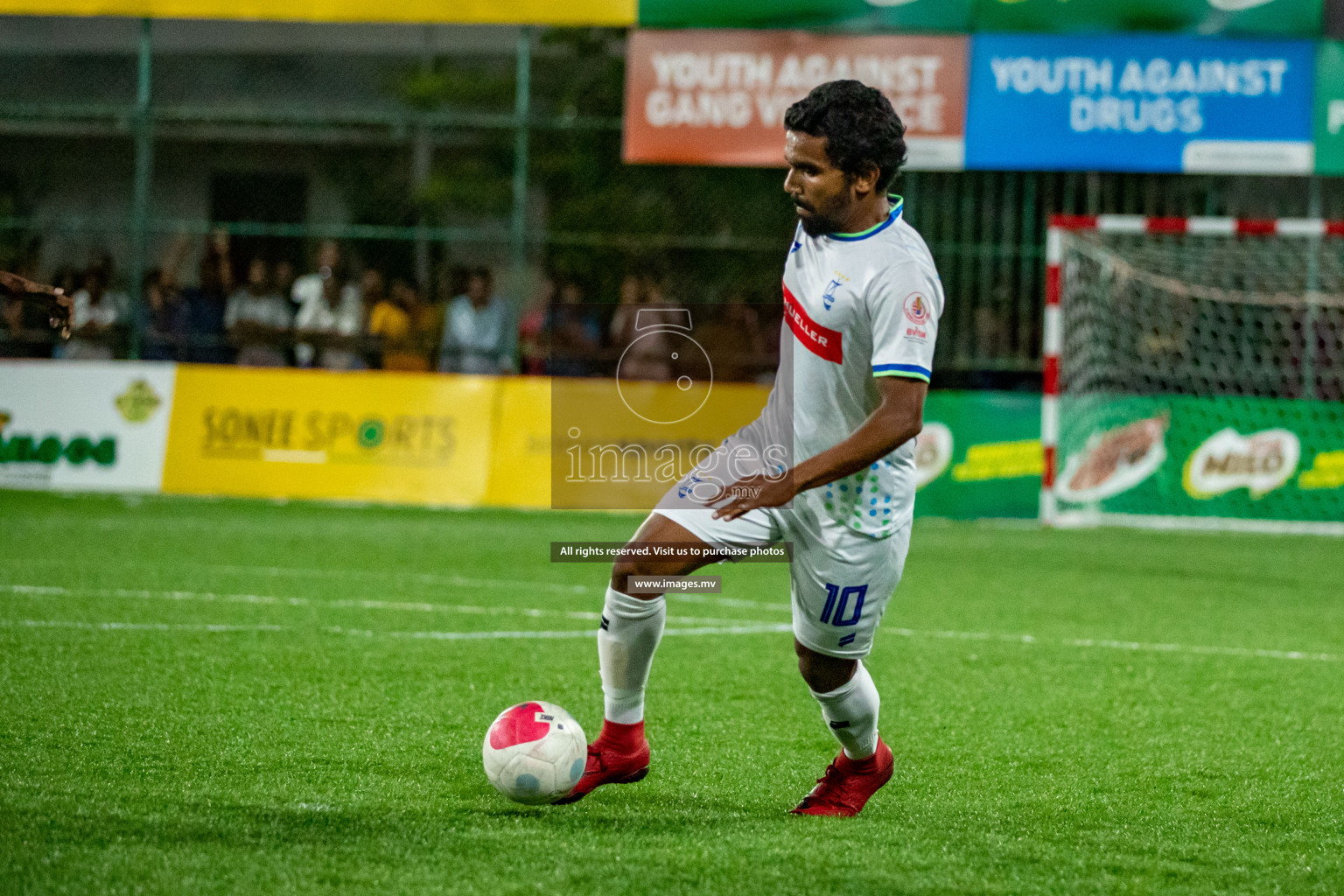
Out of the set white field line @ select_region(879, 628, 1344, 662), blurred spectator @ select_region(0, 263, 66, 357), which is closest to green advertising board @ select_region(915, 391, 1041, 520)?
white field line @ select_region(879, 628, 1344, 662)

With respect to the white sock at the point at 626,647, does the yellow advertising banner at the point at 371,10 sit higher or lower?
higher

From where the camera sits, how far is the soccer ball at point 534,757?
4402 mm

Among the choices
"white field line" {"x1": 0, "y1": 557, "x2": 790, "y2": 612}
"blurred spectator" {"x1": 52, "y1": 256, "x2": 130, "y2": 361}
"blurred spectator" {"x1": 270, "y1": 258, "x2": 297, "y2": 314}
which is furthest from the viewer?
"blurred spectator" {"x1": 270, "y1": 258, "x2": 297, "y2": 314}

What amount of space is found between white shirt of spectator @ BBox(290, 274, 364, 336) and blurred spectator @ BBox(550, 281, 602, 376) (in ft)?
5.98

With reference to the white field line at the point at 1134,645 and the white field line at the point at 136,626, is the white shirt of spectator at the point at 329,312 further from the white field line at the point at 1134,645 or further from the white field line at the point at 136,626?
the white field line at the point at 1134,645

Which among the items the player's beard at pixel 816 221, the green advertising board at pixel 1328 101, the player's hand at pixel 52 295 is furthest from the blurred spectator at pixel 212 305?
the player's beard at pixel 816 221

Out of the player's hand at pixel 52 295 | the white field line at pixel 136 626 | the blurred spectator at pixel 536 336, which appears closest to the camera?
the player's hand at pixel 52 295

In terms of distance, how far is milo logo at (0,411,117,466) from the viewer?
14.0m

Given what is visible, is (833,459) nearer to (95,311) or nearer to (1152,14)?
(1152,14)

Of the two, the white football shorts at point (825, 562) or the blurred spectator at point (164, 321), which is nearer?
the white football shorts at point (825, 562)

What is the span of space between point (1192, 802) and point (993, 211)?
10.6m

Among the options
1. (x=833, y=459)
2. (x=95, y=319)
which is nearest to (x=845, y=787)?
(x=833, y=459)

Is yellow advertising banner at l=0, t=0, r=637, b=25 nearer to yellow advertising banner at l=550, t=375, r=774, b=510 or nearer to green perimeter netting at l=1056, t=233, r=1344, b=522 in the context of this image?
yellow advertising banner at l=550, t=375, r=774, b=510

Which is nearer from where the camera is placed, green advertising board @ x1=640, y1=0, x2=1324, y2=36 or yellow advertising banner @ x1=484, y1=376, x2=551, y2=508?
yellow advertising banner @ x1=484, y1=376, x2=551, y2=508
